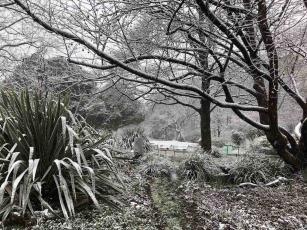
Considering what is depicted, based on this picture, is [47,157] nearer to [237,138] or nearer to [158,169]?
[158,169]

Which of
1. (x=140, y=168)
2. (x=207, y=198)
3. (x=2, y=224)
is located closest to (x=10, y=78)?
(x=140, y=168)

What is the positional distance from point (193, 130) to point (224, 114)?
249 cm

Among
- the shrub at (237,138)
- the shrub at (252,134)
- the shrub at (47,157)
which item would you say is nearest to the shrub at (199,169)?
the shrub at (47,157)

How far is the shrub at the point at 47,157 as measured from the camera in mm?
3891

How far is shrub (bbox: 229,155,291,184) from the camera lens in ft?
24.6

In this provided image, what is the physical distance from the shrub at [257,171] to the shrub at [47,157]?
12.3 feet

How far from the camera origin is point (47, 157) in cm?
429

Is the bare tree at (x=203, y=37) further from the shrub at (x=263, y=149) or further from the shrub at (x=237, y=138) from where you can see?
the shrub at (x=237, y=138)

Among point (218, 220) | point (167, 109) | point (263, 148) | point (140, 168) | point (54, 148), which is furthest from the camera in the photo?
point (167, 109)

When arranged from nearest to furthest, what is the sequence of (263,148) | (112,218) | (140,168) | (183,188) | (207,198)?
1. (112,218)
2. (207,198)
3. (183,188)
4. (140,168)
5. (263,148)

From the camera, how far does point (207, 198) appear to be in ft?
20.1

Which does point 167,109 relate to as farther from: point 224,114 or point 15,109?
point 15,109

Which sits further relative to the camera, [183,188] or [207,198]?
[183,188]

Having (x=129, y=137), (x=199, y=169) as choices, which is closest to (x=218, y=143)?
(x=129, y=137)
